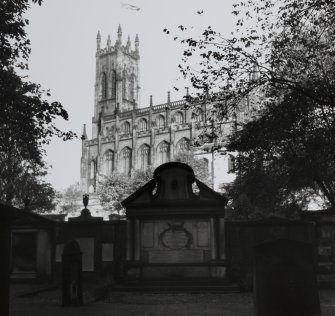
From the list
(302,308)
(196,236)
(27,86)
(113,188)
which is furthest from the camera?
(113,188)

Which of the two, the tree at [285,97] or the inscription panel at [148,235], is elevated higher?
the tree at [285,97]

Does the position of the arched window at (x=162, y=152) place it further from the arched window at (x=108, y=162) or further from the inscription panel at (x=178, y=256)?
the inscription panel at (x=178, y=256)

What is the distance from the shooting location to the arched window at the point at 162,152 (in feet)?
228

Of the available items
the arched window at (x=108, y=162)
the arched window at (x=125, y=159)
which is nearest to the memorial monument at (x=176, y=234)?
the arched window at (x=125, y=159)

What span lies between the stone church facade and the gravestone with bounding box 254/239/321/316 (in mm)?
49877

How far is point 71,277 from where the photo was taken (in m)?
11.0

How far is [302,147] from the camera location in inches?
788

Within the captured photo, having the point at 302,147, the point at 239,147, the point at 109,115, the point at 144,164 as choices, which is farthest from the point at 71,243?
the point at 109,115

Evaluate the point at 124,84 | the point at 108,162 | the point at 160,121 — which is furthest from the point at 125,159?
the point at 124,84

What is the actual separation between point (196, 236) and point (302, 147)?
7544mm

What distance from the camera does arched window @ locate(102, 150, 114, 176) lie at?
74.9 m

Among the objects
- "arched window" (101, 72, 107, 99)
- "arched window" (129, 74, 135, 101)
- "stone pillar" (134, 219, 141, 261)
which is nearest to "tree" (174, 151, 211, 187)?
"stone pillar" (134, 219, 141, 261)

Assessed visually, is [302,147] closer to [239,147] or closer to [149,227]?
[239,147]

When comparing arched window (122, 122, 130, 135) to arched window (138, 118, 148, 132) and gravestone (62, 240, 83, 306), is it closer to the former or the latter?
arched window (138, 118, 148, 132)
